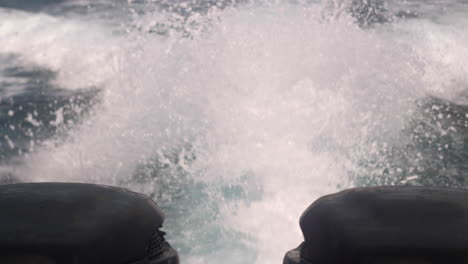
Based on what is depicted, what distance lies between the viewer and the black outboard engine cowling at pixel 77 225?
3.34 ft

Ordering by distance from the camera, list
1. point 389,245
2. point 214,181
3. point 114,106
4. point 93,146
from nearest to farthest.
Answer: point 389,245 < point 214,181 < point 93,146 < point 114,106

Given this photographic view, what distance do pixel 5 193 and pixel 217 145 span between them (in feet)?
22.2

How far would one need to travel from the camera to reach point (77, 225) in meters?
1.08

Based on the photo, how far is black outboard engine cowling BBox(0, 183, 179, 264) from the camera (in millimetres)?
1018

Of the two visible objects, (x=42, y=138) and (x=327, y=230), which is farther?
(x=42, y=138)

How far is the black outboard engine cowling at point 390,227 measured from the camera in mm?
995

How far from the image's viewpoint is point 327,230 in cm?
116

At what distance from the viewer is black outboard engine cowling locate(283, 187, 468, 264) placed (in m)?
0.99

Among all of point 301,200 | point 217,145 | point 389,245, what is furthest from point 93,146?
point 389,245

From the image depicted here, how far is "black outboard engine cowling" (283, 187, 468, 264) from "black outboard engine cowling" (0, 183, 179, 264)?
22.3 inches

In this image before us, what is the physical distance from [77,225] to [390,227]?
0.87 meters

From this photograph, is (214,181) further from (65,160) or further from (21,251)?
(21,251)

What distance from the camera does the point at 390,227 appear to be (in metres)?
1.05

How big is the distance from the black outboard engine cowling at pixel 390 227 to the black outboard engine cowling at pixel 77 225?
0.57 metres
